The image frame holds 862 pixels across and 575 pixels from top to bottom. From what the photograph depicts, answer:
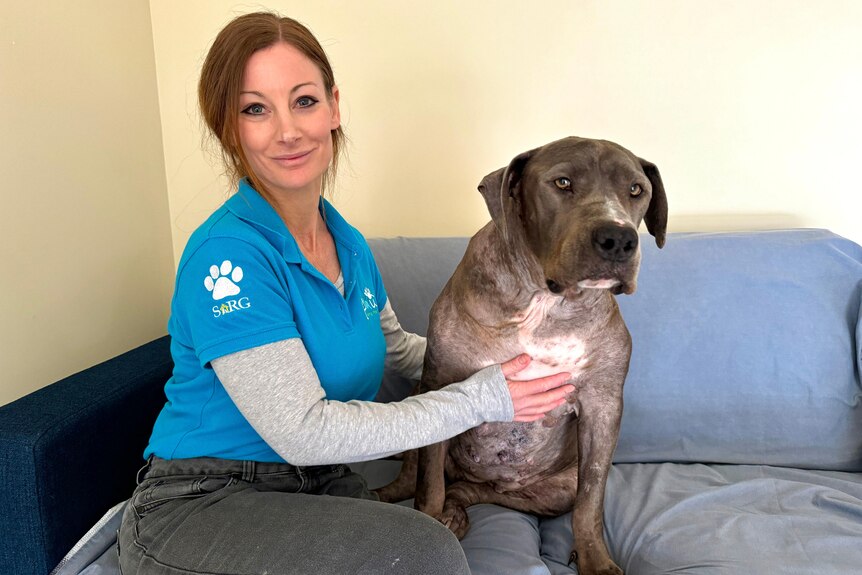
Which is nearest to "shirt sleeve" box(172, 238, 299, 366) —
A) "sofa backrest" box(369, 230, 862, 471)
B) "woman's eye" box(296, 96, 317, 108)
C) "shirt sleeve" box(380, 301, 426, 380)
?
"woman's eye" box(296, 96, 317, 108)

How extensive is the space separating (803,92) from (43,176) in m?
2.65

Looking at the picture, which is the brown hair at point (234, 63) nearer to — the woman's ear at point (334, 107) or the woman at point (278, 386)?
the woman at point (278, 386)

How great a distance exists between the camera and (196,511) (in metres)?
1.33

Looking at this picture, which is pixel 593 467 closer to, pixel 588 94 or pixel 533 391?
pixel 533 391

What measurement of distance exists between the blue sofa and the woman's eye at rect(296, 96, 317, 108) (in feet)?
2.63

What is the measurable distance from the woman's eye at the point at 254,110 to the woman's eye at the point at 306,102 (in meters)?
0.09

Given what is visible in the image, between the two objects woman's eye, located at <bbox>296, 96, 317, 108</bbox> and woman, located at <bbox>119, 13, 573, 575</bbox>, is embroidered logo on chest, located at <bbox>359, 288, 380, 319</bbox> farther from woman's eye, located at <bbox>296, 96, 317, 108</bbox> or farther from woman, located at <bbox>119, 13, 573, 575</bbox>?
woman's eye, located at <bbox>296, 96, 317, 108</bbox>

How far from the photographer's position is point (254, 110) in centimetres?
154

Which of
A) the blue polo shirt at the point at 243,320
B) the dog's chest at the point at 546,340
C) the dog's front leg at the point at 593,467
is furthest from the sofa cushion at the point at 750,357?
the blue polo shirt at the point at 243,320

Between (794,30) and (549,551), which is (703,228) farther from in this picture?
(549,551)

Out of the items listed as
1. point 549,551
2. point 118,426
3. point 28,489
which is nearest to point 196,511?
point 28,489

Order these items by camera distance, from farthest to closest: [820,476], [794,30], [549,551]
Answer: [794,30] < [820,476] < [549,551]

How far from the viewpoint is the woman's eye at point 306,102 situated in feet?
5.16

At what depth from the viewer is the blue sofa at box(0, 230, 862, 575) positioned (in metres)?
1.57
